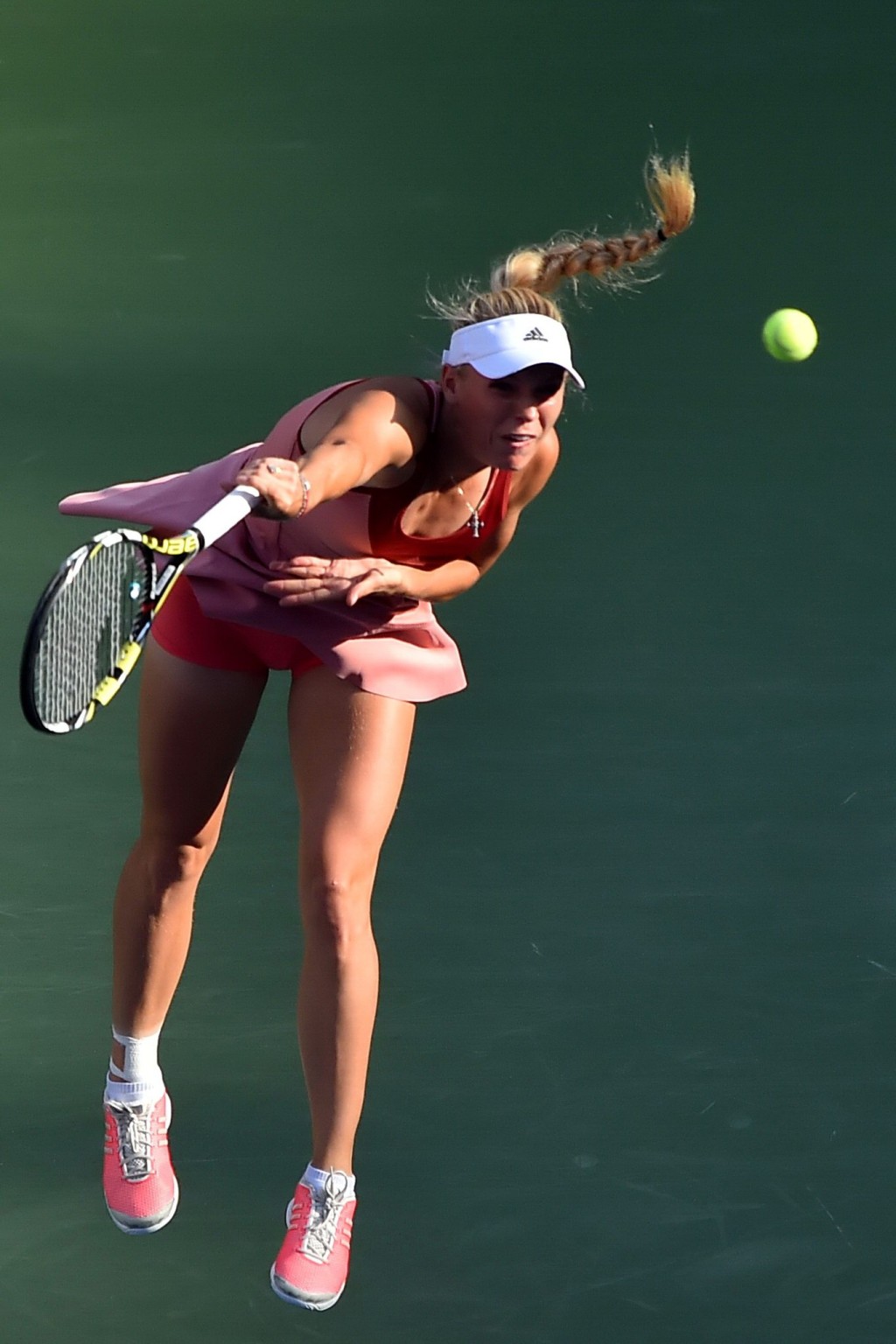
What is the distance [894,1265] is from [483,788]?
143cm

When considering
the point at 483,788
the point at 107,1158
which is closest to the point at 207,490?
the point at 107,1158

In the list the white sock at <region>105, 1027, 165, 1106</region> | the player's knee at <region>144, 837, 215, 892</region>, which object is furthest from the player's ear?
the white sock at <region>105, 1027, 165, 1106</region>

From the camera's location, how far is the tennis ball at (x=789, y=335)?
5625 millimetres

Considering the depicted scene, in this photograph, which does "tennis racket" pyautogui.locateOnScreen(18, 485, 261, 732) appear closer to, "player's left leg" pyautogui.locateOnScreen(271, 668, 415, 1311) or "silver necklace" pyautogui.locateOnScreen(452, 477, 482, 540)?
"player's left leg" pyautogui.locateOnScreen(271, 668, 415, 1311)

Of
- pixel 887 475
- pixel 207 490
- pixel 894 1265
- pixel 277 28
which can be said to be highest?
pixel 277 28

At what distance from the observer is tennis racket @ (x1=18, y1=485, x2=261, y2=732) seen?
2.87m

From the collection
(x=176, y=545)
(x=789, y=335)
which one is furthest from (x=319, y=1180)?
(x=789, y=335)

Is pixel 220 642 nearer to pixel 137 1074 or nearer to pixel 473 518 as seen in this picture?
pixel 473 518

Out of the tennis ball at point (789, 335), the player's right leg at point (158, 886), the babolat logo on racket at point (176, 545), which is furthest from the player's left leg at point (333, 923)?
the tennis ball at point (789, 335)

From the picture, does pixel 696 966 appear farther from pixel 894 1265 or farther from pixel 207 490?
pixel 207 490

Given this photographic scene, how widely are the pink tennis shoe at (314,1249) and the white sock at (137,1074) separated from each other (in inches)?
14.2

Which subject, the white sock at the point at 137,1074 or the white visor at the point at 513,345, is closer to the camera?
the white visor at the point at 513,345

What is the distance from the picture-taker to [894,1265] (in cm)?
394

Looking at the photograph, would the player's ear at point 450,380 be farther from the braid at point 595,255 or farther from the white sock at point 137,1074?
the white sock at point 137,1074
